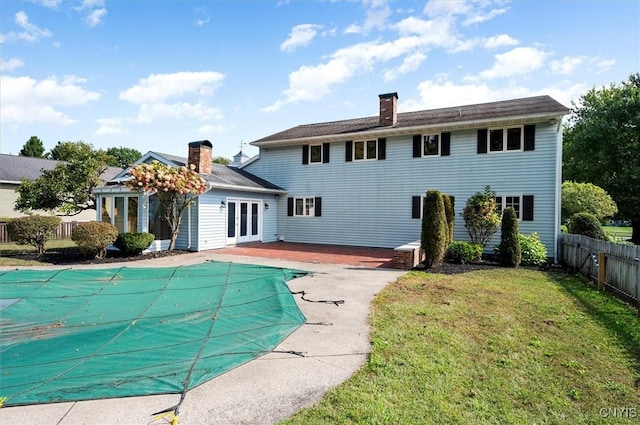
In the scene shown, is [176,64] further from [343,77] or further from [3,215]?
[3,215]

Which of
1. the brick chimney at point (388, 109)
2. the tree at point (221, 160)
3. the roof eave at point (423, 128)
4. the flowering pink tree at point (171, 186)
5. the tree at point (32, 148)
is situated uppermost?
the tree at point (221, 160)

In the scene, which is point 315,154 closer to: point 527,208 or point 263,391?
point 527,208

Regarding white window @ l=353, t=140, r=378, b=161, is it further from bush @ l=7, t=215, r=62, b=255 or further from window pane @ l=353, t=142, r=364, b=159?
bush @ l=7, t=215, r=62, b=255

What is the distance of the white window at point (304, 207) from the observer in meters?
16.5

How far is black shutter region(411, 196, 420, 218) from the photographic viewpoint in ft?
46.0

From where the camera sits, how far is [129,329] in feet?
15.0

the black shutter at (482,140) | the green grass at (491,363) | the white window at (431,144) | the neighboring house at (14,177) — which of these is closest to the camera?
the green grass at (491,363)

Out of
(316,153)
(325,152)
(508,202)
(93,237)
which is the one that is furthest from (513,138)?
(93,237)

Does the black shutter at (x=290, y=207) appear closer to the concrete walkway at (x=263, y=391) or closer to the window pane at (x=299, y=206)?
the window pane at (x=299, y=206)

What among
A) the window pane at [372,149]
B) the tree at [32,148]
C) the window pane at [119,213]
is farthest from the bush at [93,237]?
the tree at [32,148]

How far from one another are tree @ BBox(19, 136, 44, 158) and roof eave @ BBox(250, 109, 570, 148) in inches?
1614

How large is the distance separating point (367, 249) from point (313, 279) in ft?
21.6

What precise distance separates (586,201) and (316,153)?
13.1 meters

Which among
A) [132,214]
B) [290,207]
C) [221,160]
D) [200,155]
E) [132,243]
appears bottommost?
[132,243]
